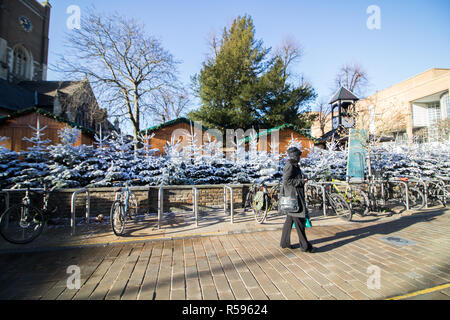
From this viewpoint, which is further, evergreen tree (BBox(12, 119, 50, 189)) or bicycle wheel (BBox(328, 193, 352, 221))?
evergreen tree (BBox(12, 119, 50, 189))

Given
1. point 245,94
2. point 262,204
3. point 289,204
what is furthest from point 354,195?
point 245,94

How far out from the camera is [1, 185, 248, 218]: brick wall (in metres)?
6.12

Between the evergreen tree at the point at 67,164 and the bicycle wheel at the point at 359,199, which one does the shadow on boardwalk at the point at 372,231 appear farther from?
the evergreen tree at the point at 67,164

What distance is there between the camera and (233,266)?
3.35m

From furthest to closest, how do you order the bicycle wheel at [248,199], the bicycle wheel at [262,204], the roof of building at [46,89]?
1. the roof of building at [46,89]
2. the bicycle wheel at [248,199]
3. the bicycle wheel at [262,204]

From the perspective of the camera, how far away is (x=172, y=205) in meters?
7.37

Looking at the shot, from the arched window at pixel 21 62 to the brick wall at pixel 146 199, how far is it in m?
40.0

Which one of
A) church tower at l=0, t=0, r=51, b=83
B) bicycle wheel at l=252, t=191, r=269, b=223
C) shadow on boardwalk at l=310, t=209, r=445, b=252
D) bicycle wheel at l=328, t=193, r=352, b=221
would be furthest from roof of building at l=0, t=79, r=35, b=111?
shadow on boardwalk at l=310, t=209, r=445, b=252

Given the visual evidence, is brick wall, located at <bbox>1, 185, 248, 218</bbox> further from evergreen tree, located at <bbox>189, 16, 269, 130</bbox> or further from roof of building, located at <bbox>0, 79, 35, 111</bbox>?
roof of building, located at <bbox>0, 79, 35, 111</bbox>

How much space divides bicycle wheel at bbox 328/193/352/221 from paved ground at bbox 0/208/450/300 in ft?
2.56

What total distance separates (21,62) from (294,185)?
160ft

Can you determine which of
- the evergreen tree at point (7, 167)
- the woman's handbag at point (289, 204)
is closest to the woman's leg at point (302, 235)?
the woman's handbag at point (289, 204)

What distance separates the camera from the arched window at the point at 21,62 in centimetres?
3300

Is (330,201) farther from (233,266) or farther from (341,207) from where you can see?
(233,266)
